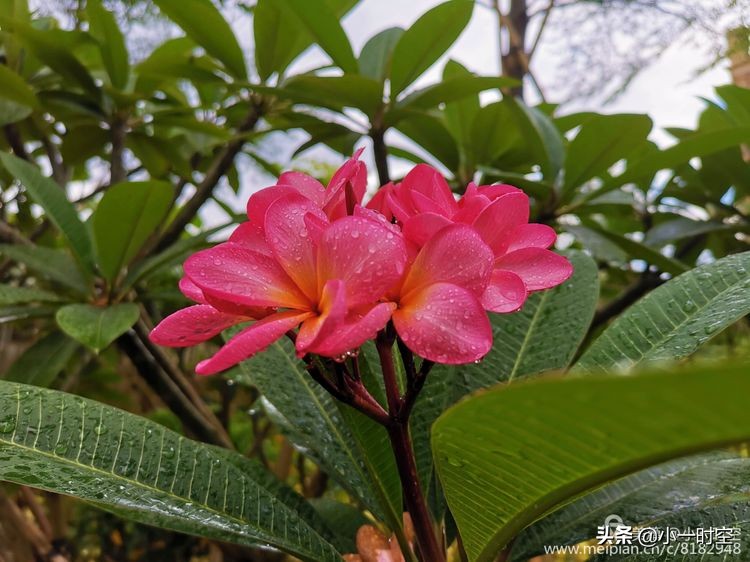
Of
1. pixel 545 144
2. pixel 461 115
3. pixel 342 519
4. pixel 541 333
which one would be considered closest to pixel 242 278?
pixel 541 333

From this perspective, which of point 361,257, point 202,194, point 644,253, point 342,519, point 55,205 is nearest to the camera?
point 361,257

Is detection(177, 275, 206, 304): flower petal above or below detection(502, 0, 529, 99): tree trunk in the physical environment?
below

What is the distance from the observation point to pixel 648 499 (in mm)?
604

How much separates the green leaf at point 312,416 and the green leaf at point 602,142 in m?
0.63

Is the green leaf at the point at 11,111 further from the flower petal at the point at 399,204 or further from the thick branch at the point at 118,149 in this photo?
the flower petal at the point at 399,204

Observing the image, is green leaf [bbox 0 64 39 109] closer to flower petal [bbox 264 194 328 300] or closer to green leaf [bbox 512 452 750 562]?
flower petal [bbox 264 194 328 300]

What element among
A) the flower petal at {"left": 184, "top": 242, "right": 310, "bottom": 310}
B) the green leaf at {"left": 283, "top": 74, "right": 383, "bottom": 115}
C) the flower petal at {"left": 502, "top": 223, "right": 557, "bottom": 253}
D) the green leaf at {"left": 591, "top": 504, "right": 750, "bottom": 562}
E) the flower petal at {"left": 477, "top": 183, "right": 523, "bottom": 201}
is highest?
the green leaf at {"left": 283, "top": 74, "right": 383, "bottom": 115}

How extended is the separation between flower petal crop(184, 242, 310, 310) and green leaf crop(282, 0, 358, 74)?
26.0 inches

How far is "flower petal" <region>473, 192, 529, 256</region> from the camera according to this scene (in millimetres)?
441

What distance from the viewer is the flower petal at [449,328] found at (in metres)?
0.35

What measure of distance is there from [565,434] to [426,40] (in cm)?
84

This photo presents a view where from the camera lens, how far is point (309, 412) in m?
0.67

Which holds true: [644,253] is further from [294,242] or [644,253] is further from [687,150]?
[294,242]

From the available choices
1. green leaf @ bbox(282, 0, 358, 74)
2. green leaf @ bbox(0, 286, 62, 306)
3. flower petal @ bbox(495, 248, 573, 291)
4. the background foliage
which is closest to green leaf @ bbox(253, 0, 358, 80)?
the background foliage
